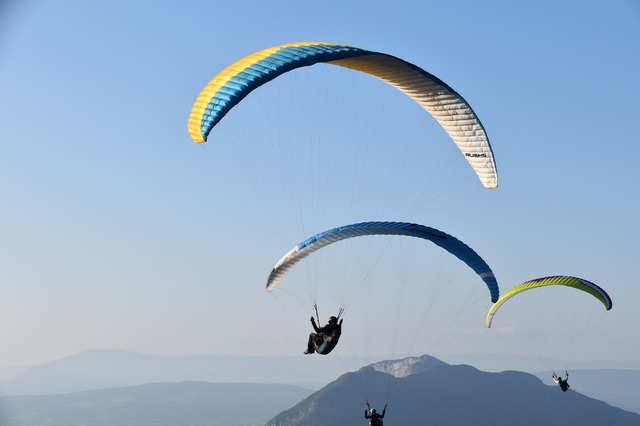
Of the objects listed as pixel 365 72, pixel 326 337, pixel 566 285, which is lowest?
pixel 326 337

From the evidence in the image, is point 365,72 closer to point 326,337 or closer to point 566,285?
point 326,337

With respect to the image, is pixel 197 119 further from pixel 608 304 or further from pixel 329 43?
pixel 608 304

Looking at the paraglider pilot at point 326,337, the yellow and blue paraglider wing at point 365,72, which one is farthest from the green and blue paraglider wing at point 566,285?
the paraglider pilot at point 326,337

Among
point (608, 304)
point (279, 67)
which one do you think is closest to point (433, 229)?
point (279, 67)

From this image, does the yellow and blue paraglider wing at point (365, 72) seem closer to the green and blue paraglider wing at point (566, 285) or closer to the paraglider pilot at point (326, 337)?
the paraglider pilot at point (326, 337)

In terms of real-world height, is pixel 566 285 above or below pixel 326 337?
above

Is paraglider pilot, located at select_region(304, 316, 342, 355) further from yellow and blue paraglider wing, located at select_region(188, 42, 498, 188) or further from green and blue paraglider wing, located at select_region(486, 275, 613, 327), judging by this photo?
green and blue paraglider wing, located at select_region(486, 275, 613, 327)

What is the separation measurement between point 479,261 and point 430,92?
7.53 metres

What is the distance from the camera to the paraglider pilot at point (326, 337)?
3189 cm

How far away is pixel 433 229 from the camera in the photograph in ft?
105

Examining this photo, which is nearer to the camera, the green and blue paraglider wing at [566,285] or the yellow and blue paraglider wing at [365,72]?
the yellow and blue paraglider wing at [365,72]

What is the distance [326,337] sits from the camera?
32000 mm

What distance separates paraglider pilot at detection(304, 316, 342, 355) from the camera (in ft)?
105

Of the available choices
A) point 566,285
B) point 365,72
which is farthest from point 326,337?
point 566,285
